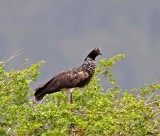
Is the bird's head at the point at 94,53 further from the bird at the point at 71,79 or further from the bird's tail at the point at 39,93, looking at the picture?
the bird's tail at the point at 39,93

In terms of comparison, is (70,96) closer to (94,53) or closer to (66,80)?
(66,80)

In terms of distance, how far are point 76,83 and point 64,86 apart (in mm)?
435

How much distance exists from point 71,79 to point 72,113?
242 centimetres

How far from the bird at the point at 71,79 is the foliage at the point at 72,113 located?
0.89 ft

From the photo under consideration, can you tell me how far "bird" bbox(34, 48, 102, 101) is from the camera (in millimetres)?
15663

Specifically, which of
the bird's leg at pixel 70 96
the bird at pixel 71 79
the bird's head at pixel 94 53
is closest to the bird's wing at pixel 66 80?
the bird at pixel 71 79

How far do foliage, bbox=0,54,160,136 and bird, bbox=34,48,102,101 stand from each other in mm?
270

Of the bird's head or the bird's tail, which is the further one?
the bird's head

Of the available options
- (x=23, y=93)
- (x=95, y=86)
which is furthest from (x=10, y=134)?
(x=95, y=86)

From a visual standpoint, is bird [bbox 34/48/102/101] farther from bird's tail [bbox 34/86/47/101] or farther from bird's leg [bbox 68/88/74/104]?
bird's leg [bbox 68/88/74/104]

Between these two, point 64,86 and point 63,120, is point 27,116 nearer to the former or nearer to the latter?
point 63,120

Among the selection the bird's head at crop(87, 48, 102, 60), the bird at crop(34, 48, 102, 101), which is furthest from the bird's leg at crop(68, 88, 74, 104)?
the bird's head at crop(87, 48, 102, 60)

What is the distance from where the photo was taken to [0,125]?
14109 mm

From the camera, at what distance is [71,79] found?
16156mm
